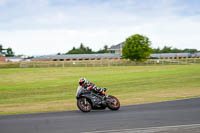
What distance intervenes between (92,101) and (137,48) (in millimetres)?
Result: 81234

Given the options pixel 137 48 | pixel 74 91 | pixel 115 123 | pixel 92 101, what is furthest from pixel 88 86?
pixel 137 48

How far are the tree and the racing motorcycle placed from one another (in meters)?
80.6

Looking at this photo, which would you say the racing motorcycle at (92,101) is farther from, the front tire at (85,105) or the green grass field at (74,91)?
the green grass field at (74,91)

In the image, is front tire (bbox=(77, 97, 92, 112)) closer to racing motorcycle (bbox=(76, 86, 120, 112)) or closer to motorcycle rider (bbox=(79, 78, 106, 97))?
racing motorcycle (bbox=(76, 86, 120, 112))

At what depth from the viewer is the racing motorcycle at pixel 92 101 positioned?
14.5 metres

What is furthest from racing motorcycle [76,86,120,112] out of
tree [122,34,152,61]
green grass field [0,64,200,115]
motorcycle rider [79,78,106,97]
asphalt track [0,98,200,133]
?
tree [122,34,152,61]

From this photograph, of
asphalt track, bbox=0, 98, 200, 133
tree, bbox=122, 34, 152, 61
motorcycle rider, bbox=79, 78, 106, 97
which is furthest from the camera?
tree, bbox=122, 34, 152, 61

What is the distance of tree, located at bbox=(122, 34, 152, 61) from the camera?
312 feet

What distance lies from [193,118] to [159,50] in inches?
6652

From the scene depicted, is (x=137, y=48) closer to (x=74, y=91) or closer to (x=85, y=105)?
(x=74, y=91)

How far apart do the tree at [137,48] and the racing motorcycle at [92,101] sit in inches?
3175

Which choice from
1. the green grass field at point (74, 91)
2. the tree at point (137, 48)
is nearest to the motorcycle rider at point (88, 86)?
the green grass field at point (74, 91)

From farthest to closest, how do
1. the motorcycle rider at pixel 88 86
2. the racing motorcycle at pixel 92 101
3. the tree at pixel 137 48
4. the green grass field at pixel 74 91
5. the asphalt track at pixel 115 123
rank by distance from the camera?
the tree at pixel 137 48, the green grass field at pixel 74 91, the racing motorcycle at pixel 92 101, the motorcycle rider at pixel 88 86, the asphalt track at pixel 115 123

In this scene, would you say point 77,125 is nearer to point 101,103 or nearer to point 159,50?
point 101,103
